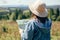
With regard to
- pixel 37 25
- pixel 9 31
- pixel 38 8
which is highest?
pixel 38 8

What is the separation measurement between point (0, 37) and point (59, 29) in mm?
1162

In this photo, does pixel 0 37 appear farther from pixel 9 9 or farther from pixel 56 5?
pixel 56 5

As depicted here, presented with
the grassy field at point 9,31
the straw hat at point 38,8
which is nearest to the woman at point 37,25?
the straw hat at point 38,8

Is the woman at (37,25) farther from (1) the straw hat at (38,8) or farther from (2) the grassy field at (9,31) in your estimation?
(2) the grassy field at (9,31)

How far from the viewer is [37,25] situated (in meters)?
1.80

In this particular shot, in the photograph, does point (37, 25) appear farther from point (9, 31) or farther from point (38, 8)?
point (9, 31)

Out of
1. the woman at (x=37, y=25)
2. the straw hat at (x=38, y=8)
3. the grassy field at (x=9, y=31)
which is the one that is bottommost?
the grassy field at (x=9, y=31)

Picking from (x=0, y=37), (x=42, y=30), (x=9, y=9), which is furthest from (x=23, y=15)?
(x=42, y=30)

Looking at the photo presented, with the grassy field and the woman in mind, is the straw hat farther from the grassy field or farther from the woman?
the grassy field

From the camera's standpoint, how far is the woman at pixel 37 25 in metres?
1.77

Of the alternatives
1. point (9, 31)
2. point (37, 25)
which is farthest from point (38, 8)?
point (9, 31)

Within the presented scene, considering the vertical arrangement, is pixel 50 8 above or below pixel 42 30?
below

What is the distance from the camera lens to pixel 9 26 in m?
4.09

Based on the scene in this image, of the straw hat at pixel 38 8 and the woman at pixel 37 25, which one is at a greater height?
the straw hat at pixel 38 8
